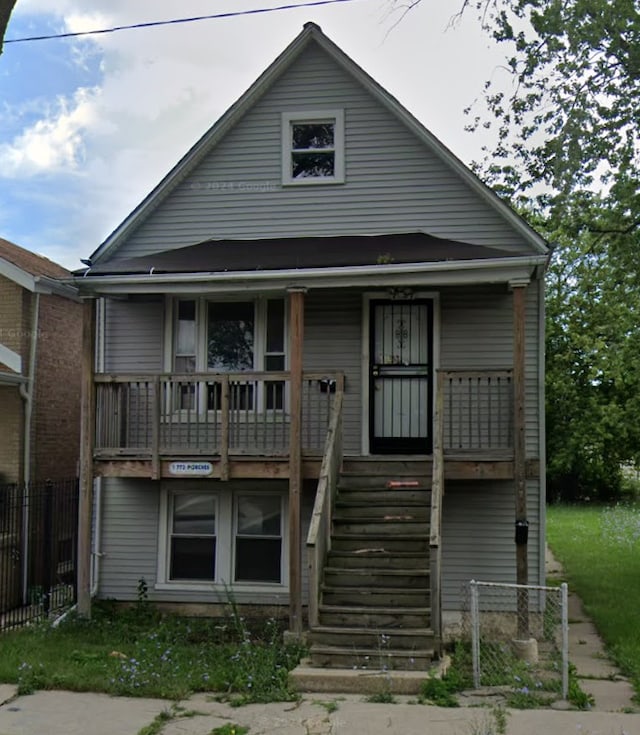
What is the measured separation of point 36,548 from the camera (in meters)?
14.2

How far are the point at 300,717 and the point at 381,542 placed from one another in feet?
9.89

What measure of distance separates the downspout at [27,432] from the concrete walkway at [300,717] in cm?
562

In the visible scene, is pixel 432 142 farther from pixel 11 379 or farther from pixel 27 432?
pixel 27 432

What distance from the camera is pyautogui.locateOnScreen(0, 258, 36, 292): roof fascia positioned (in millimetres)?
13742

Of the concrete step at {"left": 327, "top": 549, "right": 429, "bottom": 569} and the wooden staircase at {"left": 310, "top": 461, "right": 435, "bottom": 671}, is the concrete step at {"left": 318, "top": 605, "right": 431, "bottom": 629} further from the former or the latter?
the concrete step at {"left": 327, "top": 549, "right": 429, "bottom": 569}

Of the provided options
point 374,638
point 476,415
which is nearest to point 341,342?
point 476,415

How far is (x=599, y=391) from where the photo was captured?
34312 millimetres

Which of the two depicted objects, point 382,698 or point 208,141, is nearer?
point 382,698

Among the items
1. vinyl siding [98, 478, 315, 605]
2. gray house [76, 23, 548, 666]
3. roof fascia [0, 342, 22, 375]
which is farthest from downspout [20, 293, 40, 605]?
gray house [76, 23, 548, 666]

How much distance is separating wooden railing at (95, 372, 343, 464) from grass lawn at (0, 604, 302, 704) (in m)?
2.33

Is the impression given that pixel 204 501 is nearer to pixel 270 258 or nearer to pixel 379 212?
pixel 270 258

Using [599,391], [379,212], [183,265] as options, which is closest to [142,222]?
[183,265]

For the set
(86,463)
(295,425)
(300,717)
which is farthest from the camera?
(86,463)

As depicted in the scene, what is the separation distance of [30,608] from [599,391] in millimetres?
26888
